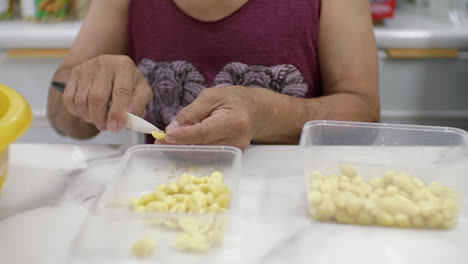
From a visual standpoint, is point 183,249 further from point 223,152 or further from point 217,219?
point 223,152

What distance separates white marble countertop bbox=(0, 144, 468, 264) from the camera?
0.46m

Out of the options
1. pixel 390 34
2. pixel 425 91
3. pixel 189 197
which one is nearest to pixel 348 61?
pixel 189 197

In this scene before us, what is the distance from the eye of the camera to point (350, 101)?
0.84 metres

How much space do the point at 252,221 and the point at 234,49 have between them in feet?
1.50

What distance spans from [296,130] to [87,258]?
0.46m

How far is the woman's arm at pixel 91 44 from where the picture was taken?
0.91 meters

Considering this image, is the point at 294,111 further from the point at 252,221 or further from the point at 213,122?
the point at 252,221

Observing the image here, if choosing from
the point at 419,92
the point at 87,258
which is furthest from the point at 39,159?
the point at 419,92

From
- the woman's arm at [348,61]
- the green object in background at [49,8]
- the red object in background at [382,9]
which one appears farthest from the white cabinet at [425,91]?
the green object in background at [49,8]

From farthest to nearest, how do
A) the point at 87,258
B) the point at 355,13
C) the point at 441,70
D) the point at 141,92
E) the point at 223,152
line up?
the point at 441,70, the point at 355,13, the point at 141,92, the point at 223,152, the point at 87,258

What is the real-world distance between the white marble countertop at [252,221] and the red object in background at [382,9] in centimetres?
93

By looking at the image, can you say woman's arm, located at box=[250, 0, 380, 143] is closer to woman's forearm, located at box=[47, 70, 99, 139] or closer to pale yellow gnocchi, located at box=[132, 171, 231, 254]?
pale yellow gnocchi, located at box=[132, 171, 231, 254]

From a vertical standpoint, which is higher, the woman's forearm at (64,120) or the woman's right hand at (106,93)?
the woman's right hand at (106,93)

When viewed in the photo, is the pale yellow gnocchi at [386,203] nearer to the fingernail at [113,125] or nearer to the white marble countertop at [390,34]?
the fingernail at [113,125]
